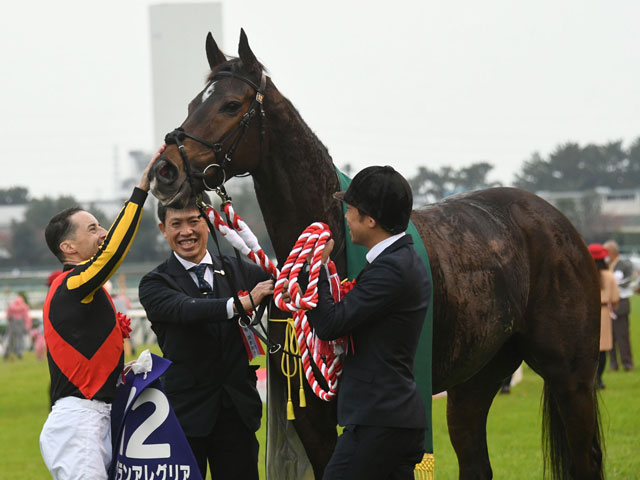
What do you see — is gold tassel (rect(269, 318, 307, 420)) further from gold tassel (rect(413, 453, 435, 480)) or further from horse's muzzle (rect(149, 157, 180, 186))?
horse's muzzle (rect(149, 157, 180, 186))

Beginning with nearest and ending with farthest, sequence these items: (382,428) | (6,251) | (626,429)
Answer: (382,428) → (626,429) → (6,251)

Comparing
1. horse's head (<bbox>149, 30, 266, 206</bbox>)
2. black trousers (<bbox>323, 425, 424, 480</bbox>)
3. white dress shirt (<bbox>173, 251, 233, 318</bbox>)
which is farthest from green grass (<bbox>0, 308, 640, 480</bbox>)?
horse's head (<bbox>149, 30, 266, 206</bbox>)

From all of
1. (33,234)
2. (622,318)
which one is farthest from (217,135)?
(33,234)

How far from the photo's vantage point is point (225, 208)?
137 inches

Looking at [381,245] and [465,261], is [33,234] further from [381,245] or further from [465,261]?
[381,245]

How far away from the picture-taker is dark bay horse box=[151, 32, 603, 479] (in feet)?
11.8

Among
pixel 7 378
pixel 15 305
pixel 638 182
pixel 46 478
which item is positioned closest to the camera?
pixel 46 478

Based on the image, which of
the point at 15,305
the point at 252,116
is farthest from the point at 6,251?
the point at 252,116

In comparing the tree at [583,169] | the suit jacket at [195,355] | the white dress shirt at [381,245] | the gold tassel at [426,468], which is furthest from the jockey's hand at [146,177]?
the tree at [583,169]

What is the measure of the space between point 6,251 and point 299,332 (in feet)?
205

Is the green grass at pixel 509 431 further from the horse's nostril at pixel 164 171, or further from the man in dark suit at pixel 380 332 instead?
the horse's nostril at pixel 164 171

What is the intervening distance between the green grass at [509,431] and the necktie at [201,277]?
3.27m

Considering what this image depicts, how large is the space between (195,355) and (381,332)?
1.12 meters

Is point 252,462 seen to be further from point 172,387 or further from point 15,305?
point 15,305
